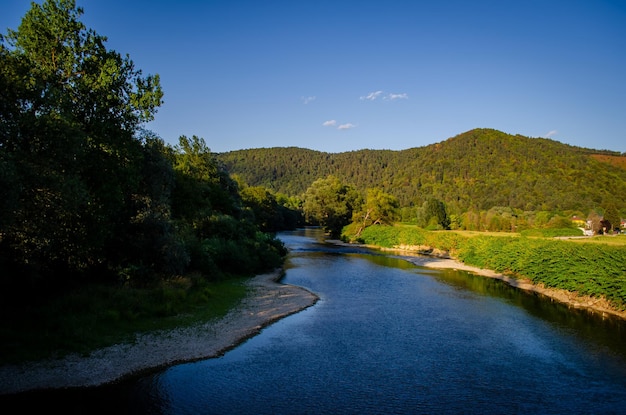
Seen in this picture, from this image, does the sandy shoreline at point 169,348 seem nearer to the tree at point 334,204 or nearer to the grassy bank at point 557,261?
the grassy bank at point 557,261

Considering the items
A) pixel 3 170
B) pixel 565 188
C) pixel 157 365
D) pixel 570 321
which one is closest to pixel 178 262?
pixel 157 365

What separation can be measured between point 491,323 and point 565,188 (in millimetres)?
158380

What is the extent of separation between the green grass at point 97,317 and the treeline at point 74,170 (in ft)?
5.41

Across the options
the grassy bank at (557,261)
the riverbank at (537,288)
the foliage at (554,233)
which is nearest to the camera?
the grassy bank at (557,261)

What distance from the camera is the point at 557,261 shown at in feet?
135

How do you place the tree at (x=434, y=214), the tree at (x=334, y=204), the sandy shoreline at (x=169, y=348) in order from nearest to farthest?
the sandy shoreline at (x=169, y=348), the tree at (x=334, y=204), the tree at (x=434, y=214)

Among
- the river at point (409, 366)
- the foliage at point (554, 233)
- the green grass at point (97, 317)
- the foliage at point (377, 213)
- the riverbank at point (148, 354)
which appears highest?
the foliage at point (377, 213)

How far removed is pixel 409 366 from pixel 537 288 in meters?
28.3

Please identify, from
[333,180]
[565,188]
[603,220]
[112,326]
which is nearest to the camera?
[112,326]

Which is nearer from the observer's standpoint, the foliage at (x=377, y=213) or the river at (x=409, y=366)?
the river at (x=409, y=366)

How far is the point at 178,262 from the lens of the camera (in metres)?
32.0

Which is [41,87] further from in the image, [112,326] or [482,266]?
[482,266]

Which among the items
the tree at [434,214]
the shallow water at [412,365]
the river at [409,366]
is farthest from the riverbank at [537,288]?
the tree at [434,214]

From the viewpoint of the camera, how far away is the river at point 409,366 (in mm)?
16656
